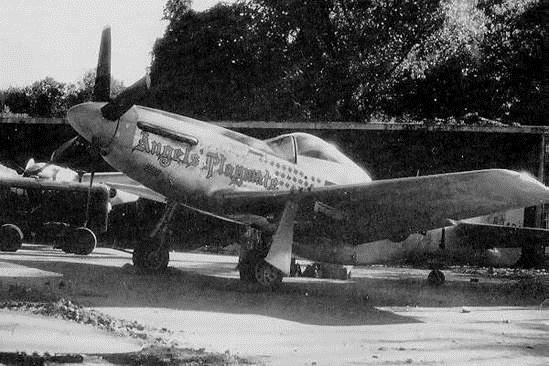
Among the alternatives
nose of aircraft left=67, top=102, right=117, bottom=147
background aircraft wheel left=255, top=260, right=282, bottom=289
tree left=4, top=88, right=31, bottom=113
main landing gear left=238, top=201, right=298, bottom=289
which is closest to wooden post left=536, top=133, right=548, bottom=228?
main landing gear left=238, top=201, right=298, bottom=289

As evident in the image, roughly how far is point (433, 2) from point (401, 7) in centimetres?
146

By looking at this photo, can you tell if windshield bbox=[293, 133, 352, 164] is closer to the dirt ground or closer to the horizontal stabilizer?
the dirt ground

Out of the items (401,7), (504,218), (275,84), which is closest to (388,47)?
(401,7)

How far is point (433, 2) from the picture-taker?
1346 inches

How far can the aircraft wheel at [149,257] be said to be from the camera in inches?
476

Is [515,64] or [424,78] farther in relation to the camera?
[515,64]

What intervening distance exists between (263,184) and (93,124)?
2.53 metres

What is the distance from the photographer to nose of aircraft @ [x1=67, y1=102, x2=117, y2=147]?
9.66m

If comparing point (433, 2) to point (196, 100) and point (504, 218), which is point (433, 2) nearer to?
point (196, 100)

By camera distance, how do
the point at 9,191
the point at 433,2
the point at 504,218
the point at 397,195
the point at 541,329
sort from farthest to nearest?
the point at 433,2 < the point at 504,218 < the point at 9,191 < the point at 397,195 < the point at 541,329

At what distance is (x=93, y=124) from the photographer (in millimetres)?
9664

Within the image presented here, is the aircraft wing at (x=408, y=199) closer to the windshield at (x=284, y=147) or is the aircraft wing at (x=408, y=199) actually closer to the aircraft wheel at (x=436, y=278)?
the windshield at (x=284, y=147)

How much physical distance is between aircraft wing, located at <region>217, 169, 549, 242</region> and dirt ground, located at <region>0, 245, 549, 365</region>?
1.07 meters

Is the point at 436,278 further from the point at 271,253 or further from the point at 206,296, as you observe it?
the point at 206,296
